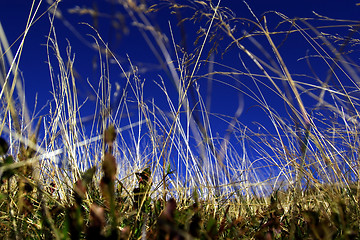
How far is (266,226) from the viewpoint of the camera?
0.99 m

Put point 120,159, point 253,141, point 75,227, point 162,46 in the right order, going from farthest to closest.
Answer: point 120,159 < point 253,141 < point 162,46 < point 75,227

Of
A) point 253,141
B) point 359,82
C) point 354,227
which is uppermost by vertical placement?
point 359,82

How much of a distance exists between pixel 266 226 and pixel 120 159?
5.49ft

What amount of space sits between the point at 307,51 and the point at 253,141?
1.99 feet

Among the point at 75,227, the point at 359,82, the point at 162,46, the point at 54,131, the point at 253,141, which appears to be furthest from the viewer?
the point at 253,141

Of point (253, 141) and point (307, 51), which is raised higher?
point (307, 51)

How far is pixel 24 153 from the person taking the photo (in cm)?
97

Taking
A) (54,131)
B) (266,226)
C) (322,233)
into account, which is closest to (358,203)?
(266,226)

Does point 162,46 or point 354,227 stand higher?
point 162,46

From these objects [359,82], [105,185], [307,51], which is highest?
[307,51]

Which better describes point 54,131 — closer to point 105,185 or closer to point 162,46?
point 162,46

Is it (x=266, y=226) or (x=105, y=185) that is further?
(x=266, y=226)

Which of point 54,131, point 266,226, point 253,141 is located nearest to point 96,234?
point 266,226

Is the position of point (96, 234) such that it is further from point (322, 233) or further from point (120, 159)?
point (120, 159)
